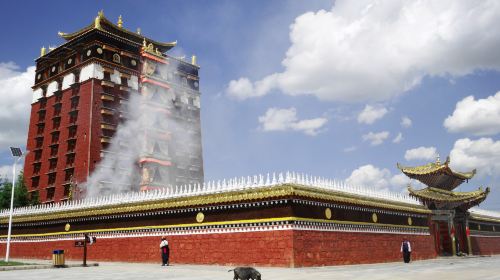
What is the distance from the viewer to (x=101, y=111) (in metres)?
49.4

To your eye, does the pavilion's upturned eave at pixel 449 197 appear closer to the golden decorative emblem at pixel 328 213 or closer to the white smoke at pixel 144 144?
the golden decorative emblem at pixel 328 213

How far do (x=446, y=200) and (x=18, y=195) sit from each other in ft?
137

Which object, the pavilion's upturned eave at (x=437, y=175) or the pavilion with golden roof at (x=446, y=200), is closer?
the pavilion with golden roof at (x=446, y=200)

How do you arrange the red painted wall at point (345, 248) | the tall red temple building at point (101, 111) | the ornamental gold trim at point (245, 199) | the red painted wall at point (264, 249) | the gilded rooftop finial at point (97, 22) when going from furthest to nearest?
the gilded rooftop finial at point (97, 22), the tall red temple building at point (101, 111), the ornamental gold trim at point (245, 199), the red painted wall at point (345, 248), the red painted wall at point (264, 249)

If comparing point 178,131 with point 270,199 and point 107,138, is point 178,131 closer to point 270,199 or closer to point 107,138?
point 107,138

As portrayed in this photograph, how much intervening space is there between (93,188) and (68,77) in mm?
14646

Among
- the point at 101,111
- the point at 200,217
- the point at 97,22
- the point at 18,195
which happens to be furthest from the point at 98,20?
the point at 200,217

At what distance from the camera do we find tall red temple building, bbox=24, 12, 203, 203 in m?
49.0

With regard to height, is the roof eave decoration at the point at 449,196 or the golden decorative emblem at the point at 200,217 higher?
the roof eave decoration at the point at 449,196

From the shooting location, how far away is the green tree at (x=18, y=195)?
151 ft

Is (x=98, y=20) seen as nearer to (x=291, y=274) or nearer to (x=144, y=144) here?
(x=144, y=144)

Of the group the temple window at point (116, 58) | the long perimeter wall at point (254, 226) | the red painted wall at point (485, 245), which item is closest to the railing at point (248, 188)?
the long perimeter wall at point (254, 226)

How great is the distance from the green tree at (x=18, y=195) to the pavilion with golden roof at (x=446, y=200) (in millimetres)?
38658

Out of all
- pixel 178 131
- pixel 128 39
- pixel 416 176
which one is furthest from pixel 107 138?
pixel 416 176
